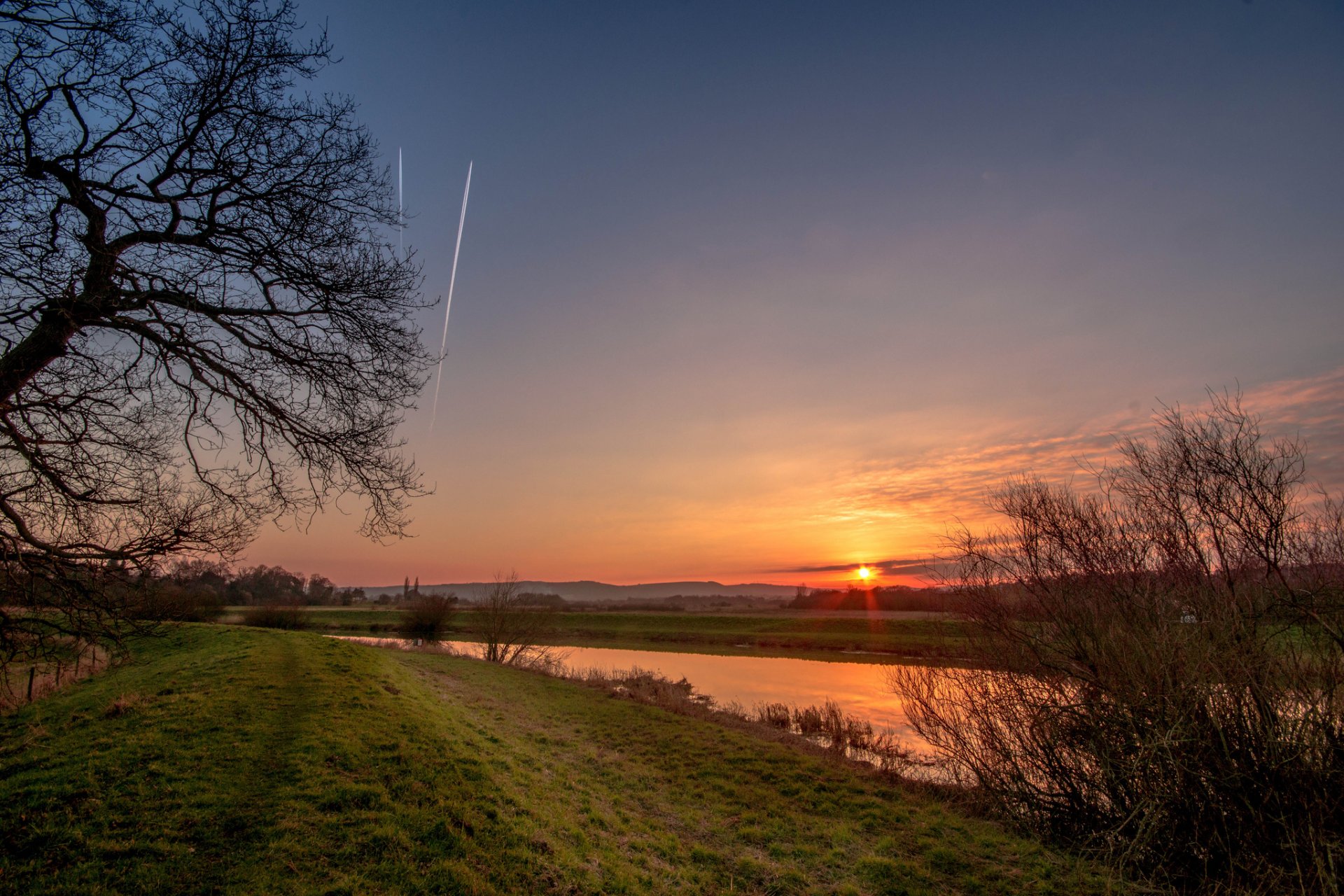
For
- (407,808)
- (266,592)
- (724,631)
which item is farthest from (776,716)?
(266,592)

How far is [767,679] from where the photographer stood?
2964 centimetres

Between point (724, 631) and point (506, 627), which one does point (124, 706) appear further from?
point (724, 631)

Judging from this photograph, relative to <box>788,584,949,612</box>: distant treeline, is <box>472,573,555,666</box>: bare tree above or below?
above

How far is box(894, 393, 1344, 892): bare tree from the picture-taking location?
644cm

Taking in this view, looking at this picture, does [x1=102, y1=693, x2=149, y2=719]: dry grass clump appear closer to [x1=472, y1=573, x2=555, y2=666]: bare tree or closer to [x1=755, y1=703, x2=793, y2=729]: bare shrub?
[x1=755, y1=703, x2=793, y2=729]: bare shrub

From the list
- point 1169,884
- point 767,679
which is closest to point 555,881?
point 1169,884

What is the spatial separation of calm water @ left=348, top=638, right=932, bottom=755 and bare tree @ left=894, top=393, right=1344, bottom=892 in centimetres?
736

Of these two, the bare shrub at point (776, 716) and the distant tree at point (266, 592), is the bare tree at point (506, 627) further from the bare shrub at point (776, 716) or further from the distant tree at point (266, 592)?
the distant tree at point (266, 592)

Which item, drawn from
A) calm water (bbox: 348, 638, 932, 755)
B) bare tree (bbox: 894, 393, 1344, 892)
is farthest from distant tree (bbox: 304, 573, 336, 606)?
bare tree (bbox: 894, 393, 1344, 892)

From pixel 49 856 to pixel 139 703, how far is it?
617 centimetres

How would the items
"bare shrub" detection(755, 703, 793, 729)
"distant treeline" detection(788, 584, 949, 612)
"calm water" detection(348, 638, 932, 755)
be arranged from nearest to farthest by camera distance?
"bare shrub" detection(755, 703, 793, 729) → "calm water" detection(348, 638, 932, 755) → "distant treeline" detection(788, 584, 949, 612)

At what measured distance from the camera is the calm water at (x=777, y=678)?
2088 cm

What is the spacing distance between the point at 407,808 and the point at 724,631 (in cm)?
5076

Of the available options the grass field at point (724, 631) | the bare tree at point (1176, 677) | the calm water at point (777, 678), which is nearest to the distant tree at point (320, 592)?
the grass field at point (724, 631)
